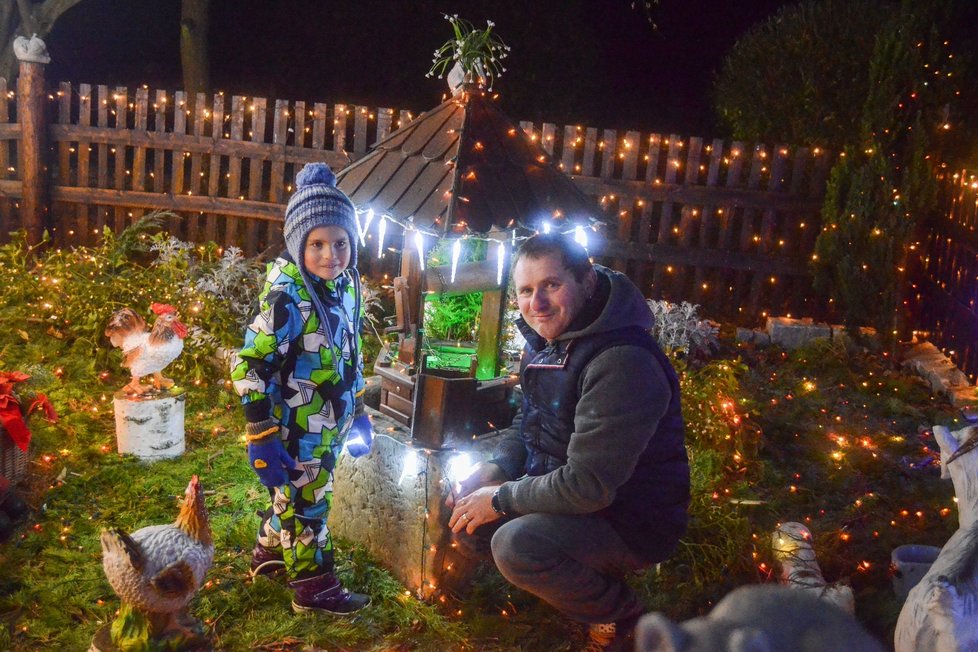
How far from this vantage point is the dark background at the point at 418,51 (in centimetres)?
1330

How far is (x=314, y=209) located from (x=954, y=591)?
2642 millimetres

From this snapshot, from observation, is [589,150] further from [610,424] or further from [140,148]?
[610,424]

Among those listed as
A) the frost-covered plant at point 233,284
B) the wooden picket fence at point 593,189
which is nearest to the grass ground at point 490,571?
the frost-covered plant at point 233,284

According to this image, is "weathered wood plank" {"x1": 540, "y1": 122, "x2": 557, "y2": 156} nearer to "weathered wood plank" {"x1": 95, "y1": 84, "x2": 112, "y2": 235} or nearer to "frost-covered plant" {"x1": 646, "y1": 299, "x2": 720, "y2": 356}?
"frost-covered plant" {"x1": 646, "y1": 299, "x2": 720, "y2": 356}

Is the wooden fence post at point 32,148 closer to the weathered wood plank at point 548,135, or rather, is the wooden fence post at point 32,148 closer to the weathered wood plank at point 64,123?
the weathered wood plank at point 64,123

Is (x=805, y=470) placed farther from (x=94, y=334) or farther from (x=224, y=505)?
(x=94, y=334)

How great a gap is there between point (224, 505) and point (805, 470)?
11.6 ft

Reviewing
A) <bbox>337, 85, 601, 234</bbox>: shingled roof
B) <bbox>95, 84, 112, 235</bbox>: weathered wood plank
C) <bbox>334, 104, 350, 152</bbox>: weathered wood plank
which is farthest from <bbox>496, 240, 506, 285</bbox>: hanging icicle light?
<bbox>95, 84, 112, 235</bbox>: weathered wood plank

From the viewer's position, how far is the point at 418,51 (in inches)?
561

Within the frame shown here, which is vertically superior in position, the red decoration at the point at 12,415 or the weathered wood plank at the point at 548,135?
the weathered wood plank at the point at 548,135

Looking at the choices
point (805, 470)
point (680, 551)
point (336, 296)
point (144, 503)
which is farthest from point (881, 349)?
point (144, 503)

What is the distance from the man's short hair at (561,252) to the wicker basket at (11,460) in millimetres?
2970

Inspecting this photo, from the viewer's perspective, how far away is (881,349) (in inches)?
289

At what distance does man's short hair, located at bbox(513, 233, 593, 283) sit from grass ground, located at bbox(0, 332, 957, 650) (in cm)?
165
